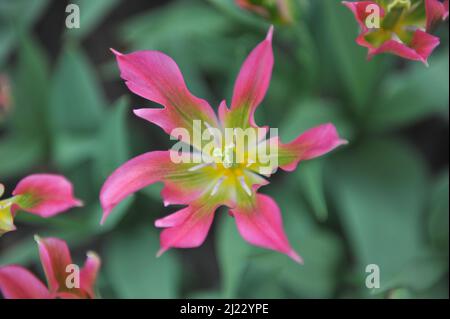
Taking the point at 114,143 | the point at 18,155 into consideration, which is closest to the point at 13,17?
the point at 18,155

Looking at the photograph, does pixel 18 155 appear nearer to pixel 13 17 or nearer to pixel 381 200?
pixel 13 17

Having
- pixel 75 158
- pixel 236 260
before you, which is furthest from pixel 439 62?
pixel 75 158

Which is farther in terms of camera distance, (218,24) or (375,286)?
(218,24)

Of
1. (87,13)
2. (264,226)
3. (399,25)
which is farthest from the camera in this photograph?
(87,13)

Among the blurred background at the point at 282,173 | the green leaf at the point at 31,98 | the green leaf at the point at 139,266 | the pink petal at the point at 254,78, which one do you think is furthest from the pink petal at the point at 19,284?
the green leaf at the point at 31,98
